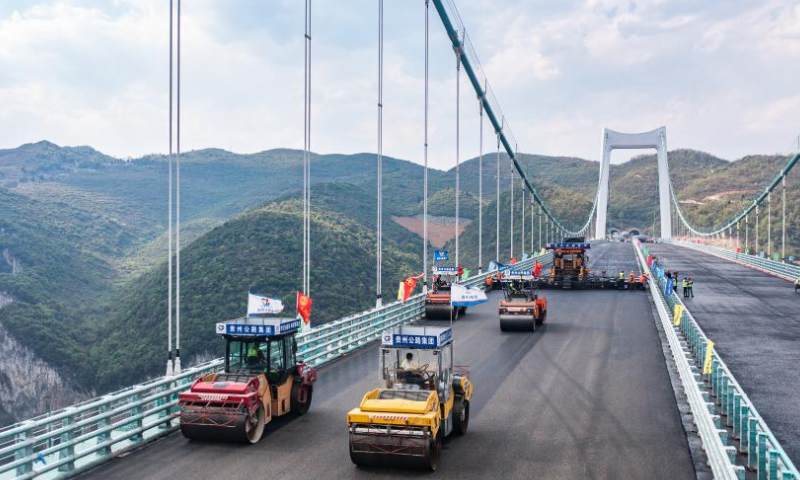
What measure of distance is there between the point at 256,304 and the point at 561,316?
68.6 ft

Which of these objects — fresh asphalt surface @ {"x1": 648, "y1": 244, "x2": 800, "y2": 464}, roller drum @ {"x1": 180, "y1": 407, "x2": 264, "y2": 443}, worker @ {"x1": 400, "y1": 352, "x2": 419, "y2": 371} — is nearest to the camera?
roller drum @ {"x1": 180, "y1": 407, "x2": 264, "y2": 443}

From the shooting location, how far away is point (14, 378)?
240 ft

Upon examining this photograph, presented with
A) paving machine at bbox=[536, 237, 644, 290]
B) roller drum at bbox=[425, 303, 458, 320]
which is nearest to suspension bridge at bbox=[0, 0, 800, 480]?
roller drum at bbox=[425, 303, 458, 320]

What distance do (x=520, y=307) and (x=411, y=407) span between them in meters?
18.4

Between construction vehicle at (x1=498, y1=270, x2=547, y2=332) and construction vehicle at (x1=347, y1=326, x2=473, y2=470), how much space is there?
48.9 ft

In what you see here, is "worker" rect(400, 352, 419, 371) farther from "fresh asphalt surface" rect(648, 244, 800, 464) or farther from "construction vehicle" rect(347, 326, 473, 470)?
"fresh asphalt surface" rect(648, 244, 800, 464)

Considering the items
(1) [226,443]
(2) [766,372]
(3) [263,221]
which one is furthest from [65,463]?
(3) [263,221]

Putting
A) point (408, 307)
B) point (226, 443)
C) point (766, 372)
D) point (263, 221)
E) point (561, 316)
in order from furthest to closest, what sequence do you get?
1. point (263, 221)
2. point (561, 316)
3. point (408, 307)
4. point (766, 372)
5. point (226, 443)

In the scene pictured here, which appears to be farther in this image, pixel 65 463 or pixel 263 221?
pixel 263 221

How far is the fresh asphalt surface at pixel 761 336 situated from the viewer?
17969mm

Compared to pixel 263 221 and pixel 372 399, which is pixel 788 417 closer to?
pixel 372 399

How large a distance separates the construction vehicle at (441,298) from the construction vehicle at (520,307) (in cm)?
348

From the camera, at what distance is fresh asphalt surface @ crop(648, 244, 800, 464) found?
17969mm

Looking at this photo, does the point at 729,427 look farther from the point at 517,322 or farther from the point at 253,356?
the point at 517,322
